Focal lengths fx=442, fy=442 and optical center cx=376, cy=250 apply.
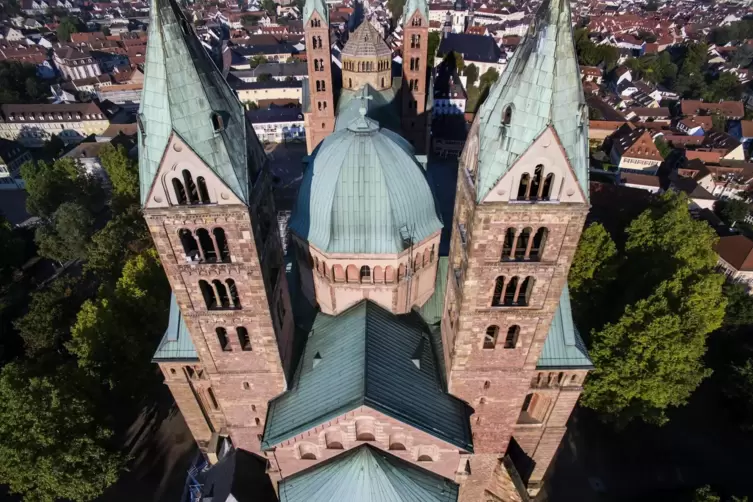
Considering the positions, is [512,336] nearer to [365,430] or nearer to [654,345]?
[365,430]

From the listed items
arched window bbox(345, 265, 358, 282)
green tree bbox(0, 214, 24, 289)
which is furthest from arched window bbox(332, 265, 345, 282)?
green tree bbox(0, 214, 24, 289)

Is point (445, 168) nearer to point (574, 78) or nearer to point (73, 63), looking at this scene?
point (574, 78)

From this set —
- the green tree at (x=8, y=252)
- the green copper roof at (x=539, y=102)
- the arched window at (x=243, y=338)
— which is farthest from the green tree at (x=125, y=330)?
the green copper roof at (x=539, y=102)

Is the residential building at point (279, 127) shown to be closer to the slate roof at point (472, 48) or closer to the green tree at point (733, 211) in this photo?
the slate roof at point (472, 48)

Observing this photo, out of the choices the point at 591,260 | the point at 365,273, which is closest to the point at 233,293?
the point at 365,273

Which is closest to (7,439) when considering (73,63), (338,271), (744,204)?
(338,271)

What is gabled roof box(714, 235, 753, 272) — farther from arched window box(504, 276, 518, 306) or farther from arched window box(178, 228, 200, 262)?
arched window box(178, 228, 200, 262)
